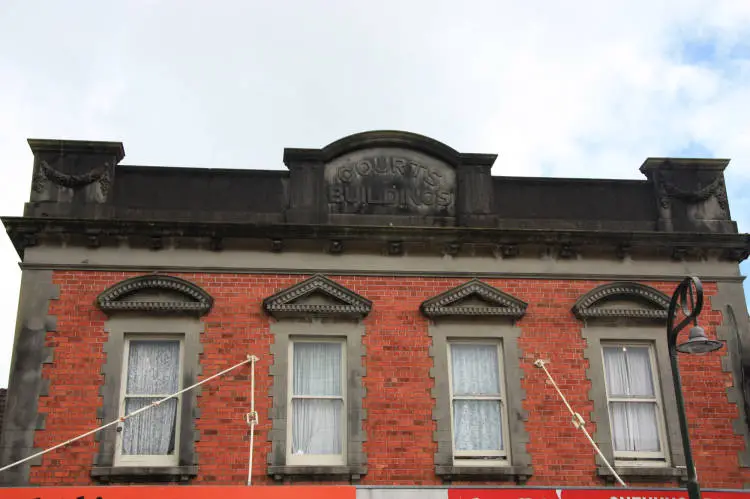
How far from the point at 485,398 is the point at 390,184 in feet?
12.2

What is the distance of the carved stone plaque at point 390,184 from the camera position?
541 inches

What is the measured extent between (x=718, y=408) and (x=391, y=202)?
5845mm

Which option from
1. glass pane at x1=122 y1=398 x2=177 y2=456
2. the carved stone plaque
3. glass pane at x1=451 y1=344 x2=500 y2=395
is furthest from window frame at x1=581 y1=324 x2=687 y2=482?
glass pane at x1=122 y1=398 x2=177 y2=456

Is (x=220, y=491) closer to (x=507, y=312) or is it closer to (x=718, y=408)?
(x=507, y=312)

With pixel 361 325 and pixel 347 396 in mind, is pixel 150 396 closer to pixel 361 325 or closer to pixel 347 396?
pixel 347 396

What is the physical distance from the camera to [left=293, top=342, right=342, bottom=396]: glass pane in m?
12.6

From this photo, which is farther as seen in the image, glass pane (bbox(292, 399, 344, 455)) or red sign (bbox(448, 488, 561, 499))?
glass pane (bbox(292, 399, 344, 455))

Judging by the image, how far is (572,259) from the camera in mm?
13617

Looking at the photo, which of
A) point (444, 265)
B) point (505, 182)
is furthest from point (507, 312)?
point (505, 182)

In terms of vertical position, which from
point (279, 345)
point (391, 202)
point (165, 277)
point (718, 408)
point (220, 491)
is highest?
point (391, 202)

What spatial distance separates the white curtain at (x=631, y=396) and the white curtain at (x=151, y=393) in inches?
254

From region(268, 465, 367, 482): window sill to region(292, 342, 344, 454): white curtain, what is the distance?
0.38 m

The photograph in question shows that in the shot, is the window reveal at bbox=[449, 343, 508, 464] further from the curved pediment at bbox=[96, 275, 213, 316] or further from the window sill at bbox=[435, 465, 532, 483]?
the curved pediment at bbox=[96, 275, 213, 316]

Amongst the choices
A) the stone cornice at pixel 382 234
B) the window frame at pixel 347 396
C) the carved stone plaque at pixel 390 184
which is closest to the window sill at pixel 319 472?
the window frame at pixel 347 396
